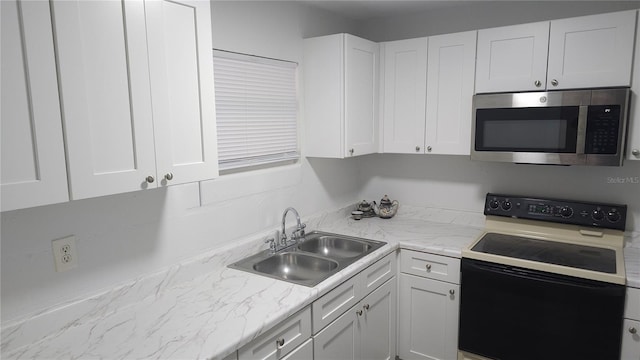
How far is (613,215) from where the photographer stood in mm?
2373

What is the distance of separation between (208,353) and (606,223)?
2.29m

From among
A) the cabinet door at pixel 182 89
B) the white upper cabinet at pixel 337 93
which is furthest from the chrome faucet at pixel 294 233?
the cabinet door at pixel 182 89

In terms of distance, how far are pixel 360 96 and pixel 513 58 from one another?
0.93m

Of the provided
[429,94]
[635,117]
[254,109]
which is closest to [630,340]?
[635,117]

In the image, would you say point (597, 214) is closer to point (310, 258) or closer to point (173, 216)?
point (310, 258)

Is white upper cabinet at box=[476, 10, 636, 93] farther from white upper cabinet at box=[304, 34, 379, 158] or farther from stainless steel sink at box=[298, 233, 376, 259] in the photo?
stainless steel sink at box=[298, 233, 376, 259]

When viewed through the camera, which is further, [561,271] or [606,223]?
[606,223]

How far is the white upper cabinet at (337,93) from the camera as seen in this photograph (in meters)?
2.58

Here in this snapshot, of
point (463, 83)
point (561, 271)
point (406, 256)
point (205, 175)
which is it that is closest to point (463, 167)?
point (463, 83)

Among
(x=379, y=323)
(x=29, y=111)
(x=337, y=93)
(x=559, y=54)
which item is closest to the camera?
(x=29, y=111)

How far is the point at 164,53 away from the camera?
4.76 feet

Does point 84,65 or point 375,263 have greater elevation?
point 84,65

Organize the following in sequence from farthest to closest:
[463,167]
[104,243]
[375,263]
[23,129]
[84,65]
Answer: [463,167] → [375,263] → [104,243] → [84,65] → [23,129]

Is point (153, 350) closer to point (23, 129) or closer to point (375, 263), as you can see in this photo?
point (23, 129)
